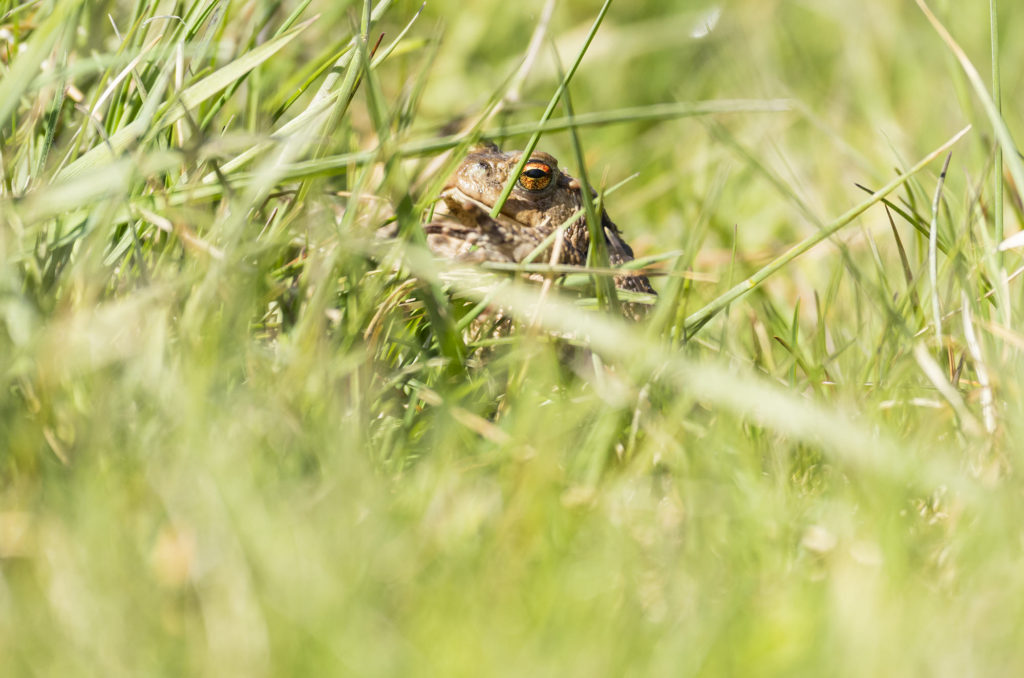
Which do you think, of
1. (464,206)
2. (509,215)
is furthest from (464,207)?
(509,215)

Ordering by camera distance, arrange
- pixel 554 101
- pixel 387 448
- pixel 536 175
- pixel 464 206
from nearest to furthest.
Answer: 1. pixel 387 448
2. pixel 554 101
3. pixel 464 206
4. pixel 536 175

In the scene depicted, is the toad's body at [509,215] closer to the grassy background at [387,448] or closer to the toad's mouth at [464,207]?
the toad's mouth at [464,207]

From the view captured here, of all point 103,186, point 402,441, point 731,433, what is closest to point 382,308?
point 402,441

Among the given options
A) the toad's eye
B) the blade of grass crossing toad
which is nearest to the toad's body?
the toad's eye

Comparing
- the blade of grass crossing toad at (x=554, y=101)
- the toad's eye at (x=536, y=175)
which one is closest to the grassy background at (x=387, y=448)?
the blade of grass crossing toad at (x=554, y=101)

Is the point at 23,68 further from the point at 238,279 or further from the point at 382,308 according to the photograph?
the point at 382,308

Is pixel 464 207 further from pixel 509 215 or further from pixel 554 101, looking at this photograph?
pixel 554 101
